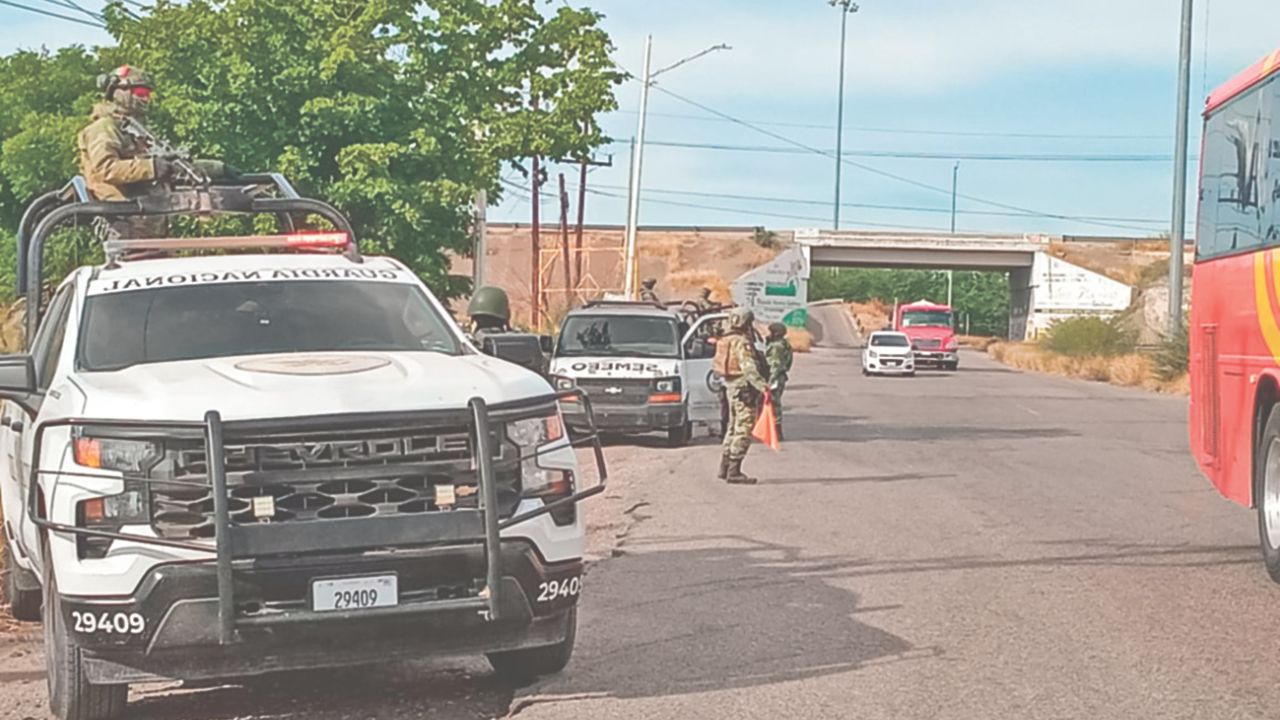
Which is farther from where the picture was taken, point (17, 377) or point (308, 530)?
point (17, 377)

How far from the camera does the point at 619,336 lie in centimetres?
2594

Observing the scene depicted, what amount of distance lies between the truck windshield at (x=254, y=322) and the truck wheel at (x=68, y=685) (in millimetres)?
1336

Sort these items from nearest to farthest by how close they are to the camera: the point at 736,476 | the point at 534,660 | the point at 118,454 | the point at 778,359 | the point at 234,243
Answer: the point at 118,454
the point at 534,660
the point at 234,243
the point at 736,476
the point at 778,359

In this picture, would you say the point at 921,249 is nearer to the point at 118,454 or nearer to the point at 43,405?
the point at 43,405

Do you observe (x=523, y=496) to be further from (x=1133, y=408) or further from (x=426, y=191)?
(x=1133, y=408)

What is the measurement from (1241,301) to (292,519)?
306 inches

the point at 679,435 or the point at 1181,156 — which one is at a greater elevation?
the point at 1181,156

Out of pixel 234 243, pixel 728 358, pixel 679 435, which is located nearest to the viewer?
pixel 234 243

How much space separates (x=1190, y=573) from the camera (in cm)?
1200

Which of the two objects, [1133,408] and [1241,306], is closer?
[1241,306]

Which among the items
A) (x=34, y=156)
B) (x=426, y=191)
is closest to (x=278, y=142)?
(x=426, y=191)

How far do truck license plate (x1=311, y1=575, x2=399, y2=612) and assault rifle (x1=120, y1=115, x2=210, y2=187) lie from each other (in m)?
4.62

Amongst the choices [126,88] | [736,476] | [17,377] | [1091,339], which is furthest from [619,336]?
[1091,339]

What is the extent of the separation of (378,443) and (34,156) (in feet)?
112
